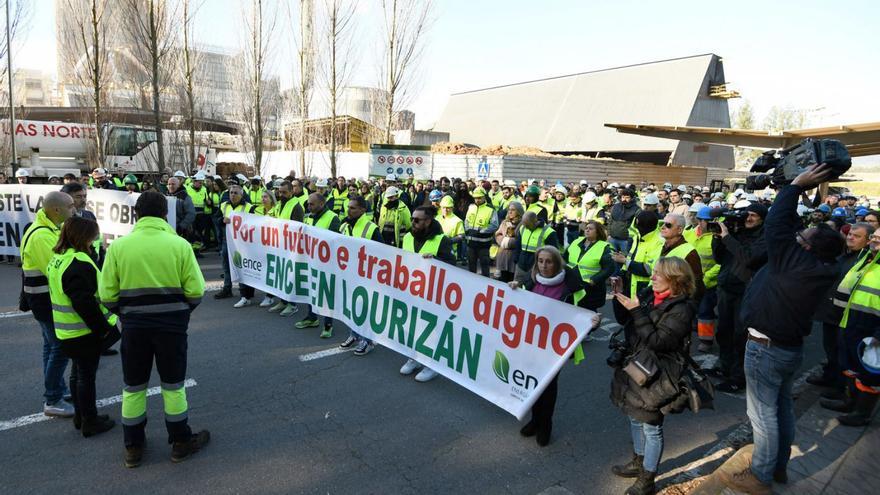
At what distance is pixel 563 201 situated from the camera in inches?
531

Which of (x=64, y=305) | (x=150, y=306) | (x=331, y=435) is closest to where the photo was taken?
(x=150, y=306)

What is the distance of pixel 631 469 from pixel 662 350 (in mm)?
1031

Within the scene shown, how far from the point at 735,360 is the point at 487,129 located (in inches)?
1654

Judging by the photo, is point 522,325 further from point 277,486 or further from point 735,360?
point 735,360

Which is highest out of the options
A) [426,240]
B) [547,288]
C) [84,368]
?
[426,240]

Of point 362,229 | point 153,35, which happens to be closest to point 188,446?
point 362,229

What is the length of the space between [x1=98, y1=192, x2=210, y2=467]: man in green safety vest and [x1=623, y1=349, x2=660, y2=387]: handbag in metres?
3.03

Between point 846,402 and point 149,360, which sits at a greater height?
point 149,360

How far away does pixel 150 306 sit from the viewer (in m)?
3.36

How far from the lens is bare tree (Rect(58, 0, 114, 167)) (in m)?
18.9

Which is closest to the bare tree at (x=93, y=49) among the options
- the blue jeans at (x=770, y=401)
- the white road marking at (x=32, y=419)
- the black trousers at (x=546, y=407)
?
the white road marking at (x=32, y=419)

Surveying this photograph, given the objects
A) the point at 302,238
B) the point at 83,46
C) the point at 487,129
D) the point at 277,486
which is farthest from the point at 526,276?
the point at 487,129

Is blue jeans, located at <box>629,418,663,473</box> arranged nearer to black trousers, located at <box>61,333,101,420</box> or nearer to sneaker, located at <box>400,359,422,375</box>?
sneaker, located at <box>400,359,422,375</box>

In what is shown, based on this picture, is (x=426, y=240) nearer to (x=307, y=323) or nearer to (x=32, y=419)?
(x=307, y=323)
